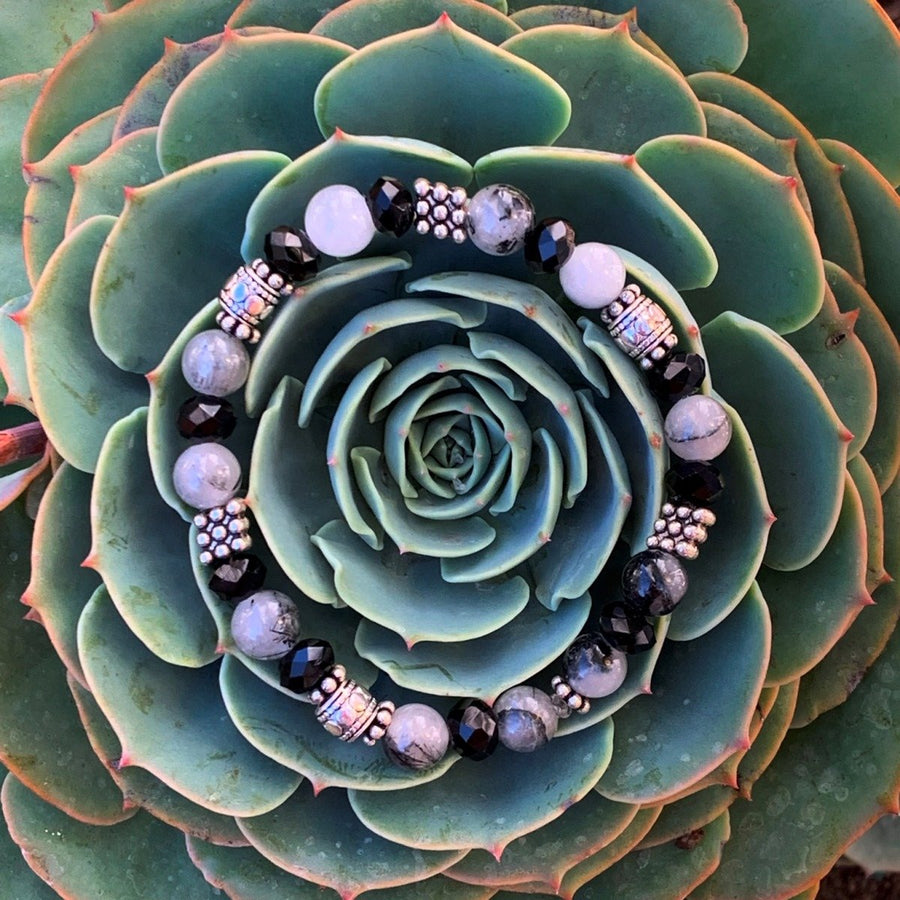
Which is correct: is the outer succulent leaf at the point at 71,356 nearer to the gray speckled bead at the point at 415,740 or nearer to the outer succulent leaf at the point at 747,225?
the gray speckled bead at the point at 415,740

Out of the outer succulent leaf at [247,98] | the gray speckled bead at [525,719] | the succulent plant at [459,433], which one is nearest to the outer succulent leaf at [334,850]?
the succulent plant at [459,433]

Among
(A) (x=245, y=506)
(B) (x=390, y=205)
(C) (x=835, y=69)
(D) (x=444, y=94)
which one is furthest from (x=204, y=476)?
(C) (x=835, y=69)

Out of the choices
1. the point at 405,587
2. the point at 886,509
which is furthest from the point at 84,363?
the point at 886,509

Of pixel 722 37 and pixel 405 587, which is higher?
pixel 722 37

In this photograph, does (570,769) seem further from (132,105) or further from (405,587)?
(132,105)

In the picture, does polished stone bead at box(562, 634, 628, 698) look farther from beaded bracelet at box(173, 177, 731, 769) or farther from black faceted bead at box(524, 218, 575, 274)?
black faceted bead at box(524, 218, 575, 274)

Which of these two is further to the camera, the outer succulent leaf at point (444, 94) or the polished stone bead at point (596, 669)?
the polished stone bead at point (596, 669)

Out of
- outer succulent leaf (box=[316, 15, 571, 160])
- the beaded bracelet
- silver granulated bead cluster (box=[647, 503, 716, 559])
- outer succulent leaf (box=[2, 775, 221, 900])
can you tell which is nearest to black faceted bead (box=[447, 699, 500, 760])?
the beaded bracelet
